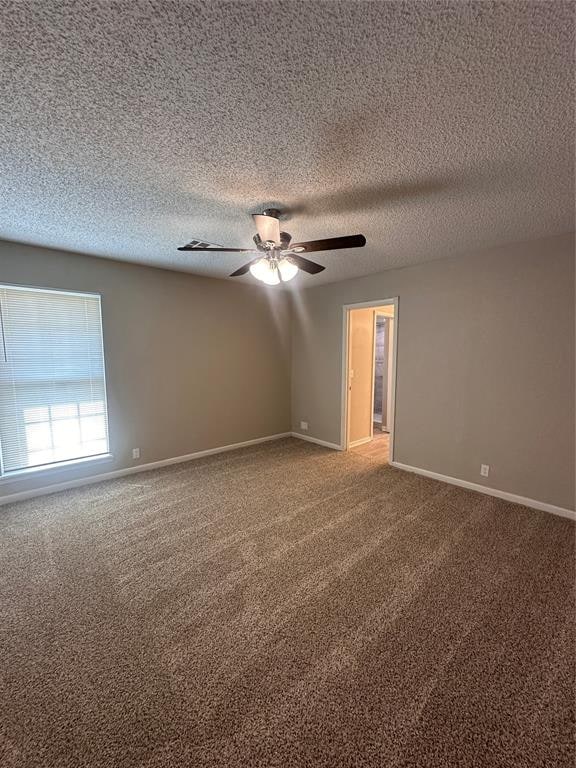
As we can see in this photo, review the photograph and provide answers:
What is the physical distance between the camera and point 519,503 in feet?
9.82

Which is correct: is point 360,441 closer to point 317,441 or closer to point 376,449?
point 376,449

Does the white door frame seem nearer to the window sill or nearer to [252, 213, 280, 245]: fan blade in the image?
[252, 213, 280, 245]: fan blade

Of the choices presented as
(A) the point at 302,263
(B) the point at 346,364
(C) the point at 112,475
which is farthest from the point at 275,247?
(C) the point at 112,475

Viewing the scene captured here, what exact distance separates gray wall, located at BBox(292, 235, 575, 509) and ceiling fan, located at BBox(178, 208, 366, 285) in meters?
1.81

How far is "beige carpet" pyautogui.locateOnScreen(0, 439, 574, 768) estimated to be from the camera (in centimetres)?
120

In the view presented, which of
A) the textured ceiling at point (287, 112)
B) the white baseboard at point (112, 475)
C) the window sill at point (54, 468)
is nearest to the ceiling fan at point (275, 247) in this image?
the textured ceiling at point (287, 112)

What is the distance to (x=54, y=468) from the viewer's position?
3254 millimetres

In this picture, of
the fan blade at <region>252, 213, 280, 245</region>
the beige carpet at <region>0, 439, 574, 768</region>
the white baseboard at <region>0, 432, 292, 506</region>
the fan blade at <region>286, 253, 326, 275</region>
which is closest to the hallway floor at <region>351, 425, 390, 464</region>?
the beige carpet at <region>0, 439, 574, 768</region>

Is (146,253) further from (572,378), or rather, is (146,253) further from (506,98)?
(572,378)

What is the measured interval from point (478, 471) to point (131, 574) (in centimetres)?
326

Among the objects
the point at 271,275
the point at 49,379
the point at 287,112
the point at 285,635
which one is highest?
the point at 287,112

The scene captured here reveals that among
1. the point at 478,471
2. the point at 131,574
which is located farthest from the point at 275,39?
the point at 478,471

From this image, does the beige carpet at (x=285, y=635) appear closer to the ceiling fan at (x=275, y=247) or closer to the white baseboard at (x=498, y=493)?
the white baseboard at (x=498, y=493)

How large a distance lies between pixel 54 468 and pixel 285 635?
2.93 meters
